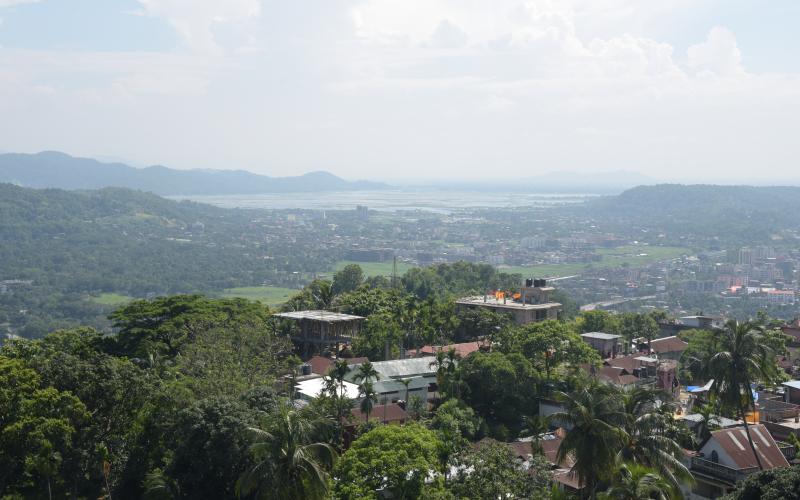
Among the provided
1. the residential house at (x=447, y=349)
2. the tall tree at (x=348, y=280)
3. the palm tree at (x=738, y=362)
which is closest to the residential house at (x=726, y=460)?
the palm tree at (x=738, y=362)

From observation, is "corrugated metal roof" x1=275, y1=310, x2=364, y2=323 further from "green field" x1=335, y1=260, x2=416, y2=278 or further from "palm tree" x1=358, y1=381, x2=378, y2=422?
"green field" x1=335, y1=260, x2=416, y2=278

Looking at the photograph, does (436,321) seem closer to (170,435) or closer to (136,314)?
(136,314)

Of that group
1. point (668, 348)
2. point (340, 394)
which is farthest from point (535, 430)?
point (668, 348)

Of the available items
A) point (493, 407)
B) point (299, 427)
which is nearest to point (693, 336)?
point (493, 407)

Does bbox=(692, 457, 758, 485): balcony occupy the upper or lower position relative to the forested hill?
upper

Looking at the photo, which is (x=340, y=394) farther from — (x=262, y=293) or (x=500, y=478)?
(x=262, y=293)

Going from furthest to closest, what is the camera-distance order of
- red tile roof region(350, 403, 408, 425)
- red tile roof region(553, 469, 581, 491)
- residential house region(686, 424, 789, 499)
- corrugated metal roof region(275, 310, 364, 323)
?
1. corrugated metal roof region(275, 310, 364, 323)
2. red tile roof region(350, 403, 408, 425)
3. residential house region(686, 424, 789, 499)
4. red tile roof region(553, 469, 581, 491)

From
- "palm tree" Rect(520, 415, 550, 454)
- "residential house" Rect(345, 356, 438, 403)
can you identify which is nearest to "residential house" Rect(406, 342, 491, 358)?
"residential house" Rect(345, 356, 438, 403)
